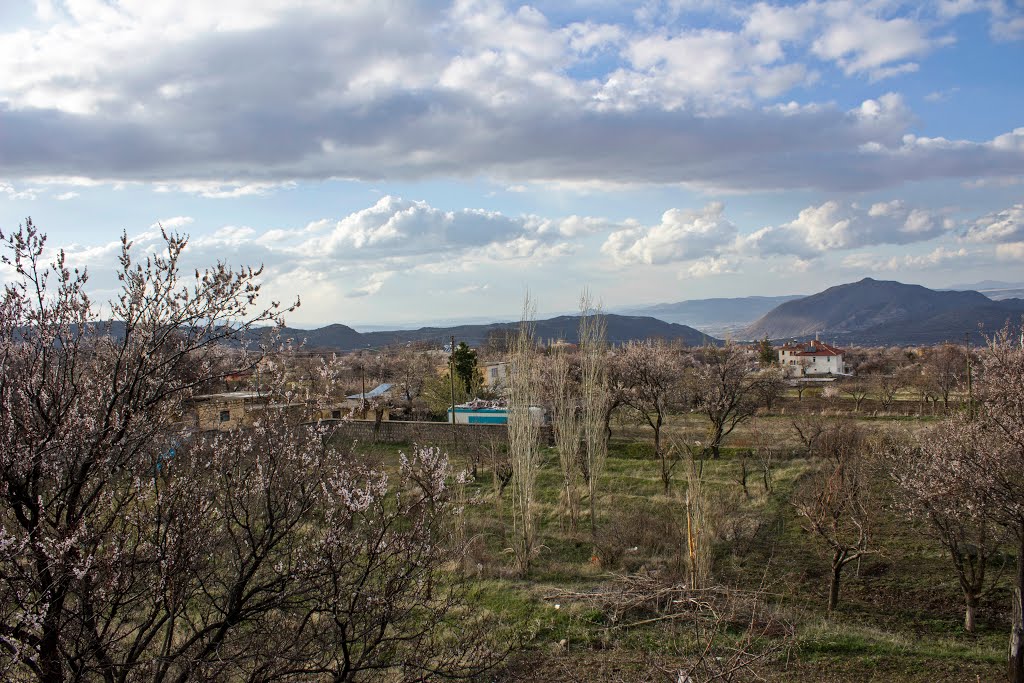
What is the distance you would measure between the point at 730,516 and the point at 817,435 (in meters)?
6.26

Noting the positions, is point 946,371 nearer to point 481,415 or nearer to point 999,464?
point 481,415

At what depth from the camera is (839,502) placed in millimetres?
13789

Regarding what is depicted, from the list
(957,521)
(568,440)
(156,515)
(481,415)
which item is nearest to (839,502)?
(957,521)

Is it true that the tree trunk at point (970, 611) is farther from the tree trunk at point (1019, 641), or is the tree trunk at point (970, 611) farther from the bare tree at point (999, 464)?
the tree trunk at point (1019, 641)

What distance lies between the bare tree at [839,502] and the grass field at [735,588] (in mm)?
496

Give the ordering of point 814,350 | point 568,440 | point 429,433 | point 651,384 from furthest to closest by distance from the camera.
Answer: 1. point 814,350
2. point 429,433
3. point 651,384
4. point 568,440

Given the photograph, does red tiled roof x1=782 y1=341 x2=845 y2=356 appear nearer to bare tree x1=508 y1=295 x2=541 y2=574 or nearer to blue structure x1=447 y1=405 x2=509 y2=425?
blue structure x1=447 y1=405 x2=509 y2=425

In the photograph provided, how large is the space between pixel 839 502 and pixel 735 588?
3915 millimetres

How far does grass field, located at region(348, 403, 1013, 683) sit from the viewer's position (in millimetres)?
8922

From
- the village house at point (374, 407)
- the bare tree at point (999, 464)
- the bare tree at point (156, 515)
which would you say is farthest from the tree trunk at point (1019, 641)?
the village house at point (374, 407)

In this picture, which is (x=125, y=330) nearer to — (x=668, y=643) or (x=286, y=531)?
(x=286, y=531)

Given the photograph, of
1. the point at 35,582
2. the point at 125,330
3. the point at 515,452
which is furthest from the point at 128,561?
the point at 515,452

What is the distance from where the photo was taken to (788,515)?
17.0 m

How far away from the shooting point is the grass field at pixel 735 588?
892 cm
